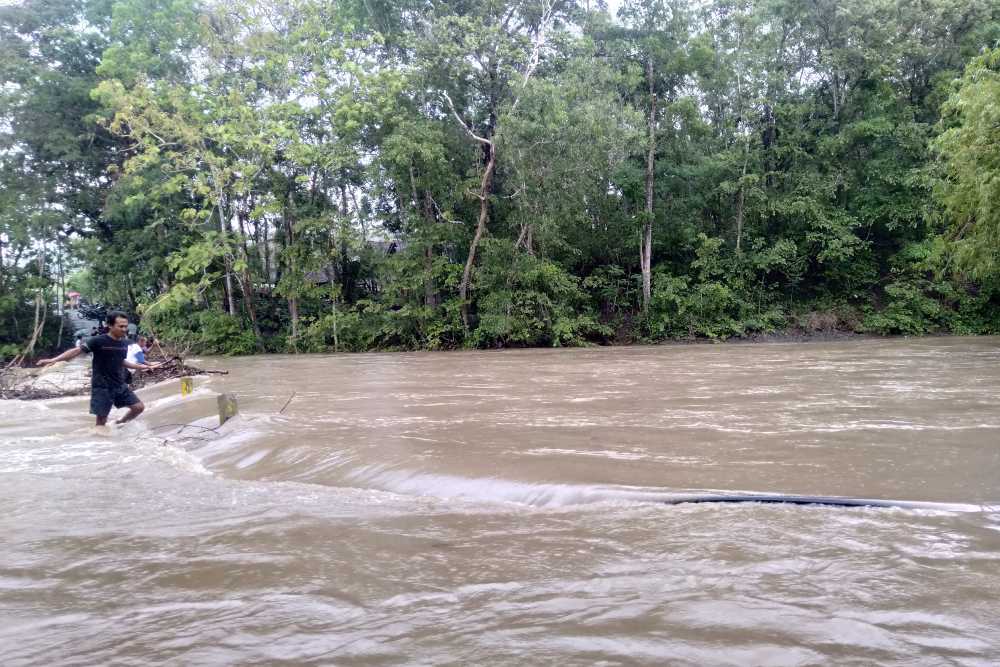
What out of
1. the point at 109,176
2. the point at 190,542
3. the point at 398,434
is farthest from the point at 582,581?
the point at 109,176

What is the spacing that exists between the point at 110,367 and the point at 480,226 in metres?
14.9

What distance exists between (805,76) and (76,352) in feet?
84.2

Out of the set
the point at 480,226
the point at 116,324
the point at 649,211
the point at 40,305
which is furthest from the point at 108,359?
the point at 40,305

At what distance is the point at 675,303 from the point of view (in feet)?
78.2

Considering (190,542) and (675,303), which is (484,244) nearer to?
(675,303)

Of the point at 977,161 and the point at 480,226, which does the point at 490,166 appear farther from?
the point at 977,161

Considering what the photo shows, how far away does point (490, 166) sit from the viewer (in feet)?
71.2

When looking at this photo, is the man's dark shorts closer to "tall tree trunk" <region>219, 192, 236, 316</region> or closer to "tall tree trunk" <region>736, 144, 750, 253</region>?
"tall tree trunk" <region>219, 192, 236, 316</region>

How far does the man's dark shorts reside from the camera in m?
8.67

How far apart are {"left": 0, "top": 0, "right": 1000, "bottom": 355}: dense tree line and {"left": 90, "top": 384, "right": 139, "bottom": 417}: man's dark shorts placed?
13506 millimetres

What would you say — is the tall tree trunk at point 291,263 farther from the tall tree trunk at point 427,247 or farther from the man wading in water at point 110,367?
the man wading in water at point 110,367

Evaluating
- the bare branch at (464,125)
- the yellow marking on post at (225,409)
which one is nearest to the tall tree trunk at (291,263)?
the bare branch at (464,125)

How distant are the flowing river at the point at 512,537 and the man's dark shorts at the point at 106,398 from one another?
366 mm

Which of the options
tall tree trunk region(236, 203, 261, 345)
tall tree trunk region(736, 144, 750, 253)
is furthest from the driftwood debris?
tall tree trunk region(736, 144, 750, 253)
